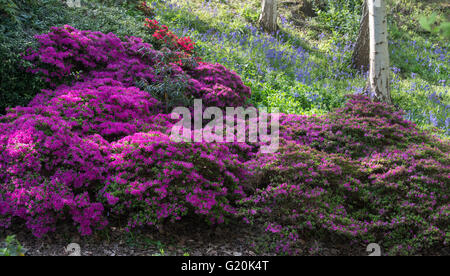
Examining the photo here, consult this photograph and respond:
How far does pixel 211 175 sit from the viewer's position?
4098 mm

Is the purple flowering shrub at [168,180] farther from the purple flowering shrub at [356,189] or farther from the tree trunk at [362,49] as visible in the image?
the tree trunk at [362,49]

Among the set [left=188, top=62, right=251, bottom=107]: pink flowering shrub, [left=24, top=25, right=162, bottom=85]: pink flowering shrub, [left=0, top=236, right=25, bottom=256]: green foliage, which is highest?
[left=24, top=25, right=162, bottom=85]: pink flowering shrub

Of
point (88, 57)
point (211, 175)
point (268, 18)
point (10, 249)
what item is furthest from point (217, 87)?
point (268, 18)

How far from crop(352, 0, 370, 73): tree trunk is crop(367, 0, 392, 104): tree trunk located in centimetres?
235

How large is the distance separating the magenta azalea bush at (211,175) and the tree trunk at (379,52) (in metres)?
1.55

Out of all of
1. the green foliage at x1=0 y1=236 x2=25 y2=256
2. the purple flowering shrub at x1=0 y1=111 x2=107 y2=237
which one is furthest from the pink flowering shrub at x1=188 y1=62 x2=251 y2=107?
the green foliage at x1=0 y1=236 x2=25 y2=256

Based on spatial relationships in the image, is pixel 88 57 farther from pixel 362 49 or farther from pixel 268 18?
pixel 362 49

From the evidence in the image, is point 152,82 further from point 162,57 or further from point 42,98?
point 42,98

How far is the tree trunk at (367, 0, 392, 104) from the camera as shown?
256 inches

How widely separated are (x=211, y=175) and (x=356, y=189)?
1.61 meters

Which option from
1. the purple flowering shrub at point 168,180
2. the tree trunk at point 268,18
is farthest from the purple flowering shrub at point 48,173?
the tree trunk at point 268,18

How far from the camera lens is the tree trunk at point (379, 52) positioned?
6.50m

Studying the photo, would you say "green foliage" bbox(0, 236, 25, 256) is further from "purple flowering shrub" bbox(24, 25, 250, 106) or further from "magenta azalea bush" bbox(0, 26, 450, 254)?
"purple flowering shrub" bbox(24, 25, 250, 106)
